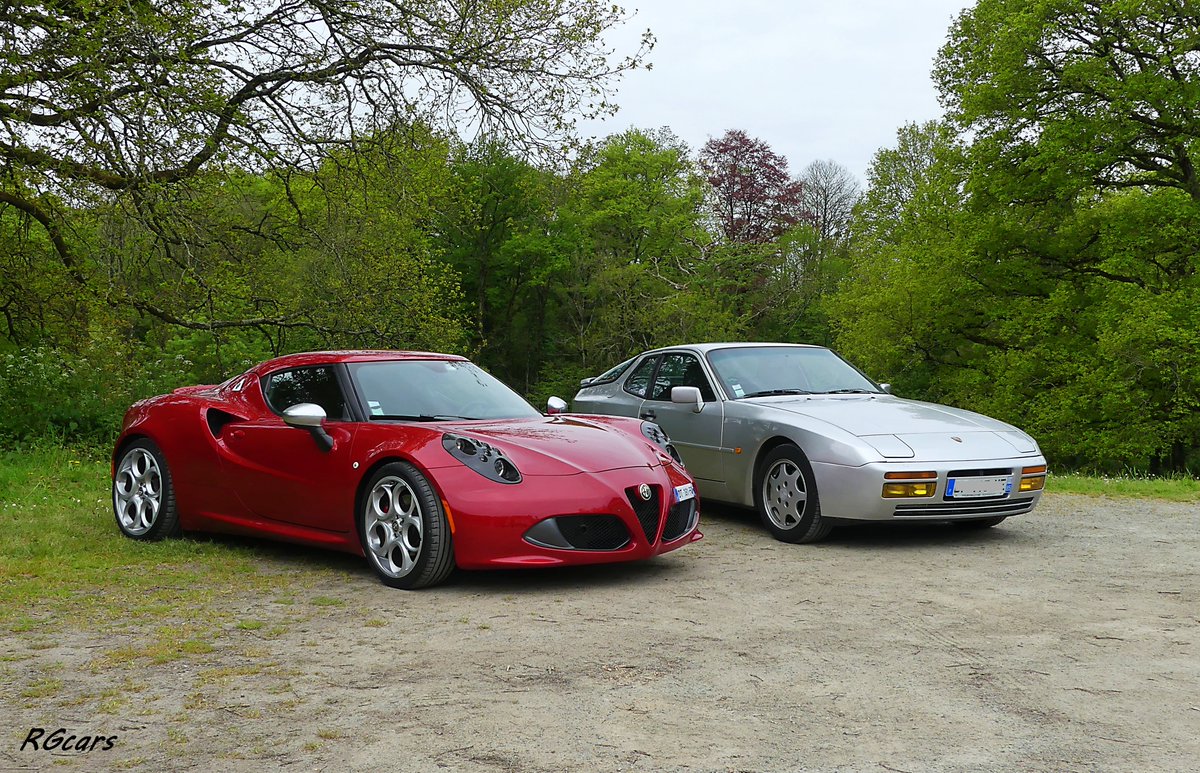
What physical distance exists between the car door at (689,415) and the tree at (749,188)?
133 feet

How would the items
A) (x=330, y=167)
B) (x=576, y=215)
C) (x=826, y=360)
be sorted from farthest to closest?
(x=576, y=215) → (x=330, y=167) → (x=826, y=360)

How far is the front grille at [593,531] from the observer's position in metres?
6.12

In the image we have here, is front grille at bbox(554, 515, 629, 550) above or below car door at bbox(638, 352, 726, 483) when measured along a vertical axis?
below

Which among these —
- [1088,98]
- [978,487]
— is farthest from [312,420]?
[1088,98]

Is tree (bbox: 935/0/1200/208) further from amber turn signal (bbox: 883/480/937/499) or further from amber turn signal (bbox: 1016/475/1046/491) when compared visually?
amber turn signal (bbox: 883/480/937/499)

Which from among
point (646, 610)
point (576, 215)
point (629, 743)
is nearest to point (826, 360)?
point (646, 610)

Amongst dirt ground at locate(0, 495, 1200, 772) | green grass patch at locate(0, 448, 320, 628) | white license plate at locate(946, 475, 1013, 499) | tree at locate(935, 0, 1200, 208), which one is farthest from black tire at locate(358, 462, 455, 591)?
tree at locate(935, 0, 1200, 208)

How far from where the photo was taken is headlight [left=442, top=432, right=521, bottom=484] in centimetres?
611

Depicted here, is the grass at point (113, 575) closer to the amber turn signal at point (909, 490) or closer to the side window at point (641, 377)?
the amber turn signal at point (909, 490)

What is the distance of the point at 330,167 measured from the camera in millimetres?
15617

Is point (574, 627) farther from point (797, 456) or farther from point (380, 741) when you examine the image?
point (797, 456)

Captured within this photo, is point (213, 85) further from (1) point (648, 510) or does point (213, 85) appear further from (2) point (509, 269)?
(2) point (509, 269)

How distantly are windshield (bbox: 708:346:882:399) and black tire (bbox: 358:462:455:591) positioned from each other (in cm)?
348

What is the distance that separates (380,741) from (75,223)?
36.6 ft
